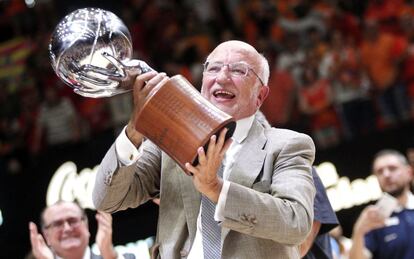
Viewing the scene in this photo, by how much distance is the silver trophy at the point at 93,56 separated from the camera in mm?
2916

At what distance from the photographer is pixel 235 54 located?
125 inches

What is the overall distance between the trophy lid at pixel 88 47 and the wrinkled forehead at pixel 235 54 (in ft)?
1.09

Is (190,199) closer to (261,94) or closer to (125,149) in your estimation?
(125,149)

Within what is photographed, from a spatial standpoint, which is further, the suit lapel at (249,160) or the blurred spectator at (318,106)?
the blurred spectator at (318,106)

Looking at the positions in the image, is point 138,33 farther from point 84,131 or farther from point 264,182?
point 264,182

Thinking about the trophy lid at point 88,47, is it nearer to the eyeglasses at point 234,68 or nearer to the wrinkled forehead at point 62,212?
the eyeglasses at point 234,68

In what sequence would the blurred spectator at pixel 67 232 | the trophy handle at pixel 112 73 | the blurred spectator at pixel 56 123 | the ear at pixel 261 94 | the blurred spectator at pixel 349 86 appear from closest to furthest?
the trophy handle at pixel 112 73, the ear at pixel 261 94, the blurred spectator at pixel 67 232, the blurred spectator at pixel 349 86, the blurred spectator at pixel 56 123

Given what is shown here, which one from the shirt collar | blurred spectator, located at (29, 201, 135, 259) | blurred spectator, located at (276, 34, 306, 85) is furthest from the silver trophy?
blurred spectator, located at (276, 34, 306, 85)

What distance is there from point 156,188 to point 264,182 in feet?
1.39

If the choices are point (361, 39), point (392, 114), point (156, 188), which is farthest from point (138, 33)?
point (156, 188)

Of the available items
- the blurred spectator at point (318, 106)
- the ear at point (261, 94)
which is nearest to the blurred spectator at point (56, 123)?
the blurred spectator at point (318, 106)

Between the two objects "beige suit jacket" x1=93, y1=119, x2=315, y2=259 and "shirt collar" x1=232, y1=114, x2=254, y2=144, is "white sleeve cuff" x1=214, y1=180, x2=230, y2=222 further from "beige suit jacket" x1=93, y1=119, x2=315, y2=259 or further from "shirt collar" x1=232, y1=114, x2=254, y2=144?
"shirt collar" x1=232, y1=114, x2=254, y2=144

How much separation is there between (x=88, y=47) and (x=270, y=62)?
7.76 m

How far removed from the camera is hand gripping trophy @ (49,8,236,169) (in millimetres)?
2719
